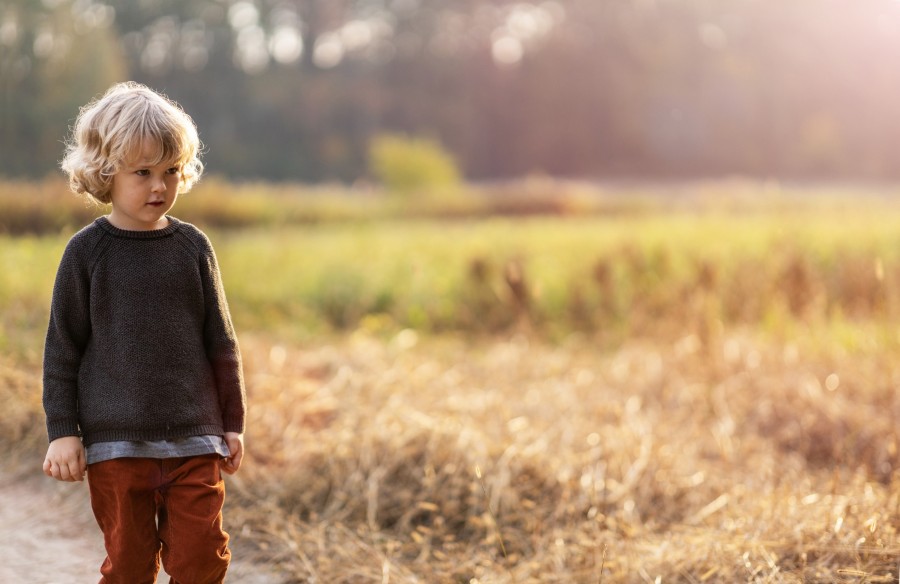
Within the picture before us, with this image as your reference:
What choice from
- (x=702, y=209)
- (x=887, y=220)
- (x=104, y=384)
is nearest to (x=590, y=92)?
(x=702, y=209)

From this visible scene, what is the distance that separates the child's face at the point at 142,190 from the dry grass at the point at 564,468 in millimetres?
1234

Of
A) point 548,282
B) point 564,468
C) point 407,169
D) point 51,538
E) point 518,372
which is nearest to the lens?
point 51,538

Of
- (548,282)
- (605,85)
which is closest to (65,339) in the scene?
(548,282)

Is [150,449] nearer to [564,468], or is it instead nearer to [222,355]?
[222,355]

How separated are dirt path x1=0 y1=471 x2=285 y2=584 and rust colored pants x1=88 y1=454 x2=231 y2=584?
2.31 feet

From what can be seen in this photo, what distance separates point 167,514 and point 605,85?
34.1m

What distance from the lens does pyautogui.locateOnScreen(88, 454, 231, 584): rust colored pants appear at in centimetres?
189

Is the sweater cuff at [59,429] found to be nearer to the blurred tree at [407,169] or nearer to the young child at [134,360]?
the young child at [134,360]

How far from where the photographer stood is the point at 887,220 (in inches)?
415

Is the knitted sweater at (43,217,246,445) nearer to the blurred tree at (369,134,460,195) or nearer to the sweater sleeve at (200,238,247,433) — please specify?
the sweater sleeve at (200,238,247,433)

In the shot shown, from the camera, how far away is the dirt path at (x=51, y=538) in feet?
8.46

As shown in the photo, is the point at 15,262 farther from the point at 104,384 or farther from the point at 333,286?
the point at 104,384

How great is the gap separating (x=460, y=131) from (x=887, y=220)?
23725 mm

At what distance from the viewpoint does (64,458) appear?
1.85 m
